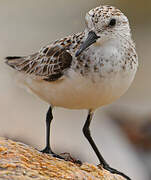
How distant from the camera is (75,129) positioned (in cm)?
1191

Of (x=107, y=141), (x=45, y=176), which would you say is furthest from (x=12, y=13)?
(x=45, y=176)

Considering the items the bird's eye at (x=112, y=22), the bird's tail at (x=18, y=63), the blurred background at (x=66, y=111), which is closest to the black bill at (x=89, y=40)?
the bird's eye at (x=112, y=22)

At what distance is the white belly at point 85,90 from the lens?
716 centimetres

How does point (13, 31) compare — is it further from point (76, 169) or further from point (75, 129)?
point (76, 169)

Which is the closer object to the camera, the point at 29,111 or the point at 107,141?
the point at 107,141

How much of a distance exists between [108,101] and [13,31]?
1210 cm

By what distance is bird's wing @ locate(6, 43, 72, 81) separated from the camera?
7609mm

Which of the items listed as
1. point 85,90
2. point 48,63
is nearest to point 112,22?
point 85,90

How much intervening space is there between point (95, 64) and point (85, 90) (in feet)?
1.13

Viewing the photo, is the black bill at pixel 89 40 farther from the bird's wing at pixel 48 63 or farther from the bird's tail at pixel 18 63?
the bird's tail at pixel 18 63

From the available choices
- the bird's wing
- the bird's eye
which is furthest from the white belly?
the bird's eye

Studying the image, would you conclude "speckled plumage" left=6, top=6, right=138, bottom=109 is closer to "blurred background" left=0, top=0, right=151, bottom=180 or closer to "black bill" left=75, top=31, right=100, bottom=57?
"black bill" left=75, top=31, right=100, bottom=57

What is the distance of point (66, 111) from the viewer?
13.1 m

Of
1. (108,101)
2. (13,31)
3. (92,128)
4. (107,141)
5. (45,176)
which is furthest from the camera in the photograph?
(13,31)
